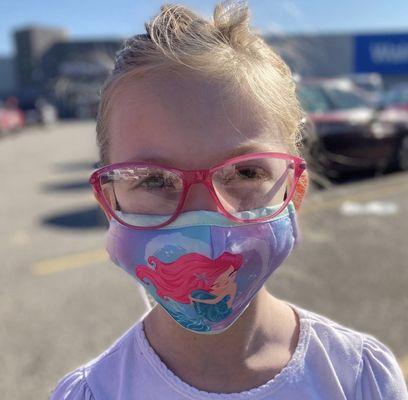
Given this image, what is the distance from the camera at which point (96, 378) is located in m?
1.24

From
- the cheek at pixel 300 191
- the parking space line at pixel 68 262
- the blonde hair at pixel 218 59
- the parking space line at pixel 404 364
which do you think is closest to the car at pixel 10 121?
Answer: the parking space line at pixel 68 262

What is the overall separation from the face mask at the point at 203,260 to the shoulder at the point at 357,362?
8.7 inches

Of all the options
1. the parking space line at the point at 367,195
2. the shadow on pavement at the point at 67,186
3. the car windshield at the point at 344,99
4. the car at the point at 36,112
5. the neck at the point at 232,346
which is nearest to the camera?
the neck at the point at 232,346

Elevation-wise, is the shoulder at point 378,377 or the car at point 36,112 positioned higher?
the shoulder at point 378,377

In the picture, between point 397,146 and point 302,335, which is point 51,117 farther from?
point 302,335

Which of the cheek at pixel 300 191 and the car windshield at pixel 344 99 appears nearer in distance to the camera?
the cheek at pixel 300 191

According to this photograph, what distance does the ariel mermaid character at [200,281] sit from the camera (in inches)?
44.7

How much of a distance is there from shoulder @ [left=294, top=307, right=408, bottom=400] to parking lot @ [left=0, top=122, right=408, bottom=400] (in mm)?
1171

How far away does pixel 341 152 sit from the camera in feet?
26.5

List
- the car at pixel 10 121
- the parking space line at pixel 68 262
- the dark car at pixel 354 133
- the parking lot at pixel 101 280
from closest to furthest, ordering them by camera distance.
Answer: the parking lot at pixel 101 280 → the parking space line at pixel 68 262 → the dark car at pixel 354 133 → the car at pixel 10 121

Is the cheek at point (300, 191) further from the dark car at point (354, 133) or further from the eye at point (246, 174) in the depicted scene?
the dark car at point (354, 133)

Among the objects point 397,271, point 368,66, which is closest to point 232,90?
point 397,271

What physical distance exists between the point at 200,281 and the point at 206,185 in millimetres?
216

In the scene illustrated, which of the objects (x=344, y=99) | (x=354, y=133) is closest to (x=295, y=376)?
(x=354, y=133)
